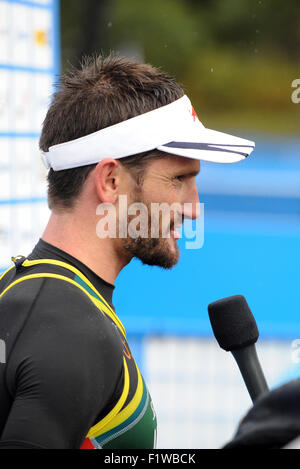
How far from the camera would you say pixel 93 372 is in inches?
55.7

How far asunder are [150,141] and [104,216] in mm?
209

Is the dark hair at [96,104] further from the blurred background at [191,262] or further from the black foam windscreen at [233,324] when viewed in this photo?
the black foam windscreen at [233,324]

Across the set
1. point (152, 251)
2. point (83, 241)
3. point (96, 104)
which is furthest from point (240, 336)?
point (96, 104)

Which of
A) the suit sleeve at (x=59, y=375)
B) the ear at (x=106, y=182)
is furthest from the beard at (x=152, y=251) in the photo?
the suit sleeve at (x=59, y=375)

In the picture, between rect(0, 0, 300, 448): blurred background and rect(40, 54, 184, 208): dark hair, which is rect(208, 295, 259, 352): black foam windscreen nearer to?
rect(0, 0, 300, 448): blurred background

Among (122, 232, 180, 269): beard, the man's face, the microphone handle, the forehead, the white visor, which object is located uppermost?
the white visor

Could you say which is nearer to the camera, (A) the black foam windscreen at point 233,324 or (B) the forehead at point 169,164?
(A) the black foam windscreen at point 233,324

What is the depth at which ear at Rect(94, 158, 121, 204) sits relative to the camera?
1727 mm

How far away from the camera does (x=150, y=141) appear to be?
5.75 feet

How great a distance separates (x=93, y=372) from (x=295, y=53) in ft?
63.7

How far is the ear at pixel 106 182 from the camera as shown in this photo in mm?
1727

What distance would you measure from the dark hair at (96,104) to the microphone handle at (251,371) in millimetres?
470

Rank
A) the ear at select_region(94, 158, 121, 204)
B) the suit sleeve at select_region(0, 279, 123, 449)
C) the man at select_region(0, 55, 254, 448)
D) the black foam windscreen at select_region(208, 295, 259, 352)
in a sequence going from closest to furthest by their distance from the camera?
the suit sleeve at select_region(0, 279, 123, 449) < the man at select_region(0, 55, 254, 448) < the black foam windscreen at select_region(208, 295, 259, 352) < the ear at select_region(94, 158, 121, 204)

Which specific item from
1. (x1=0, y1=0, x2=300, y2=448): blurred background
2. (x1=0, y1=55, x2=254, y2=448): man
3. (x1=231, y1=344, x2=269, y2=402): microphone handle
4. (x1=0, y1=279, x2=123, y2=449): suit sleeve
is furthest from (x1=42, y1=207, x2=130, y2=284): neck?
(x1=0, y1=0, x2=300, y2=448): blurred background
